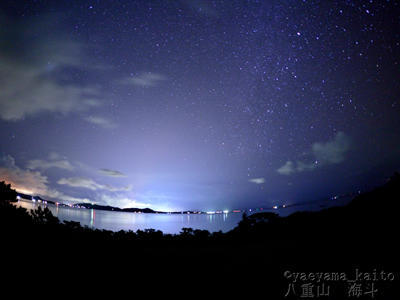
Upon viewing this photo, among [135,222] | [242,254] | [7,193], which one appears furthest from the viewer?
[135,222]

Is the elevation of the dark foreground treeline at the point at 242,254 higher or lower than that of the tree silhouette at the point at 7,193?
lower

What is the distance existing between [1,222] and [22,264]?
247cm

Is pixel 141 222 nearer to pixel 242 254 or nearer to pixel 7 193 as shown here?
pixel 7 193

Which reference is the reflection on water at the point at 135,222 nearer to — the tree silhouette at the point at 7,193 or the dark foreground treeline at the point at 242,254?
the tree silhouette at the point at 7,193

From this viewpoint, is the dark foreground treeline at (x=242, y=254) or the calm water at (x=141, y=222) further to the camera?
the calm water at (x=141, y=222)

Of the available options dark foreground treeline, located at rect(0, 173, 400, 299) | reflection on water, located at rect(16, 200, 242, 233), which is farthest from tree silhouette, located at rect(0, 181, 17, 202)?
dark foreground treeline, located at rect(0, 173, 400, 299)

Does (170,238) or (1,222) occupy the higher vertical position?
(1,222)

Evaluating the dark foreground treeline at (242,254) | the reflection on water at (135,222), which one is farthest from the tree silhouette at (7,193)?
the dark foreground treeline at (242,254)

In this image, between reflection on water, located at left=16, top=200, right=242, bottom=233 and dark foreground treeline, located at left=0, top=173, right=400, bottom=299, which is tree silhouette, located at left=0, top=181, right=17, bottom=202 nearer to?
reflection on water, located at left=16, top=200, right=242, bottom=233

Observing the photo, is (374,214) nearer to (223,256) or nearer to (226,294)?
(223,256)

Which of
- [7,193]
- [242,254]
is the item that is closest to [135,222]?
[7,193]

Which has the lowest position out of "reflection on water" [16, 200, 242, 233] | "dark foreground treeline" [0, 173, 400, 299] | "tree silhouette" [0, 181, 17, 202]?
"reflection on water" [16, 200, 242, 233]

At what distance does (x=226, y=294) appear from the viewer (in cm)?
407

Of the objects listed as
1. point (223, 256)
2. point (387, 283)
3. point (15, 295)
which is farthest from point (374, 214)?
point (15, 295)
